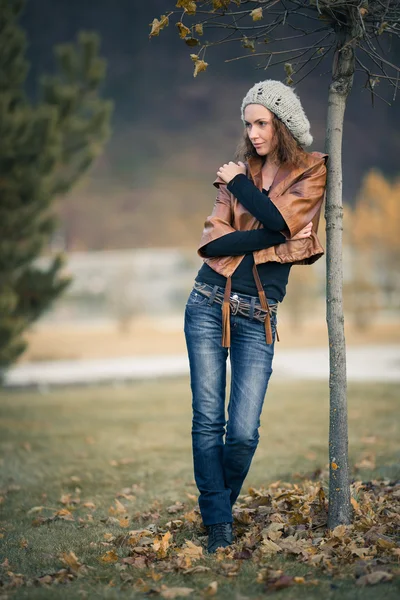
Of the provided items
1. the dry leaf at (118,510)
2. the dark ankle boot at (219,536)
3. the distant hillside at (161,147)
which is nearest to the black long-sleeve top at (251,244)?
the dark ankle boot at (219,536)

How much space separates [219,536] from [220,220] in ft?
4.59

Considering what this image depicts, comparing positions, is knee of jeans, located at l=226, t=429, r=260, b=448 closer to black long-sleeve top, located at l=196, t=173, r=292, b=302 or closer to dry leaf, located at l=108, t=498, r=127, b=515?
black long-sleeve top, located at l=196, t=173, r=292, b=302

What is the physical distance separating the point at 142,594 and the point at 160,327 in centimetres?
1629

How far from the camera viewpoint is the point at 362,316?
→ 18.9 metres

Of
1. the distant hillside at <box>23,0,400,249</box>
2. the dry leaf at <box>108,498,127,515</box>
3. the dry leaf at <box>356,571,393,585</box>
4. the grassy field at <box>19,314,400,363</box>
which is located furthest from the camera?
the distant hillside at <box>23,0,400,249</box>

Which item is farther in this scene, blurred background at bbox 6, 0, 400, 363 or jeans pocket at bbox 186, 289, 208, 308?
blurred background at bbox 6, 0, 400, 363

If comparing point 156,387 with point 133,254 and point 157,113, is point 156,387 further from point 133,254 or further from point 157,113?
point 157,113

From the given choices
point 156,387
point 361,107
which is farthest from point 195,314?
point 361,107

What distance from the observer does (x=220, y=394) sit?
10.9 ft

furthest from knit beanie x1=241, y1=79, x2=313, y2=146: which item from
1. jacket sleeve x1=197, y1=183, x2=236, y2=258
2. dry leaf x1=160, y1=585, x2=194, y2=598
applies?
dry leaf x1=160, y1=585, x2=194, y2=598

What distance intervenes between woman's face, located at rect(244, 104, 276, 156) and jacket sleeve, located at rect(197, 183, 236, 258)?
0.78 ft

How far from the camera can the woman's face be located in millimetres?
3215

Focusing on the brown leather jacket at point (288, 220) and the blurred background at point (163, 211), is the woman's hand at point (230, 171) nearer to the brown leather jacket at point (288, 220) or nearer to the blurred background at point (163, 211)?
the brown leather jacket at point (288, 220)

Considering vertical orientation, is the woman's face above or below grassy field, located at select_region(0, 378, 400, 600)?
above
